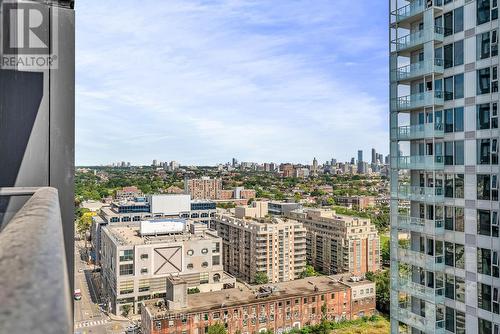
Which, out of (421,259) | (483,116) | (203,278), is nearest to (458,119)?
(483,116)

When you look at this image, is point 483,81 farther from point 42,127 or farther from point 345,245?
point 345,245

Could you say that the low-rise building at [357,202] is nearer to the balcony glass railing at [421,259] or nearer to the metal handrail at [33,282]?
the balcony glass railing at [421,259]

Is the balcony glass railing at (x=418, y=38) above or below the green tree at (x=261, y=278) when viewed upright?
above

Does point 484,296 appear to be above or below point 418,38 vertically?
below

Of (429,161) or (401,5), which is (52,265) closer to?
(429,161)

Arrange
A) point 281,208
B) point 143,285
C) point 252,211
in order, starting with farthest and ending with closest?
point 281,208 < point 252,211 < point 143,285

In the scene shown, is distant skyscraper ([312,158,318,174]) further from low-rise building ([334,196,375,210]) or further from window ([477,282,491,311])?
window ([477,282,491,311])

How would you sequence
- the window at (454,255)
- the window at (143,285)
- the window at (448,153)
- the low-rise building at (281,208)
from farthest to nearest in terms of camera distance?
1. the low-rise building at (281,208)
2. the window at (143,285)
3. the window at (448,153)
4. the window at (454,255)

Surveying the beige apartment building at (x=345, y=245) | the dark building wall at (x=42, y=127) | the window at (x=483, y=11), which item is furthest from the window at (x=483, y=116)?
the beige apartment building at (x=345, y=245)
